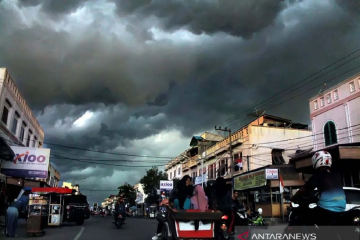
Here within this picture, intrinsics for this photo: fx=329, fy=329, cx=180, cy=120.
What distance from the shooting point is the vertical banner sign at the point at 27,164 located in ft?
89.0

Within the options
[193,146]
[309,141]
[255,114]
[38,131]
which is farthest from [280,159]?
[38,131]

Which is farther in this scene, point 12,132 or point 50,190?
point 12,132

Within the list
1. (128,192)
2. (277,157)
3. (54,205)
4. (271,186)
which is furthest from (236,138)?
(128,192)

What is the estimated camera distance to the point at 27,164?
27.9 metres

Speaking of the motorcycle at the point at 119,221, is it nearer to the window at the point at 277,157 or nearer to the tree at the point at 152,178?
the window at the point at 277,157

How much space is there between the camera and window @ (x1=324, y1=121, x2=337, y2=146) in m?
23.3

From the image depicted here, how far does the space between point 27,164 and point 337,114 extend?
2481 centimetres

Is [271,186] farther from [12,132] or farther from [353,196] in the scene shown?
[12,132]

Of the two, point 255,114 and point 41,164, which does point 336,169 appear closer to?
point 41,164

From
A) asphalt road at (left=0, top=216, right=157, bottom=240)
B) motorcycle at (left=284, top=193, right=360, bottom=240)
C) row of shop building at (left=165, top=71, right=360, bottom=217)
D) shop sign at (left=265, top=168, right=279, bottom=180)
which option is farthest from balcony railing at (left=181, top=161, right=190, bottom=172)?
motorcycle at (left=284, top=193, right=360, bottom=240)

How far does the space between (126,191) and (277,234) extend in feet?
311

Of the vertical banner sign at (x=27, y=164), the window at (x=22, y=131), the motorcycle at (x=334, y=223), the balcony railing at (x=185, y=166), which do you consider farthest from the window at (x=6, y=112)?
the balcony railing at (x=185, y=166)

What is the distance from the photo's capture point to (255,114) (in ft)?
131

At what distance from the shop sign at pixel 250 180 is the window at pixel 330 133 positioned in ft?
18.3
